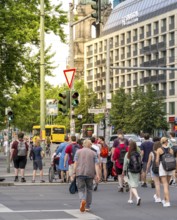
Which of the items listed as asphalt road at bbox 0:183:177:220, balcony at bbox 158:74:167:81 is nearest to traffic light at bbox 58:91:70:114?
asphalt road at bbox 0:183:177:220

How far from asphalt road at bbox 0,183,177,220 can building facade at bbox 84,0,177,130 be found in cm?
7919

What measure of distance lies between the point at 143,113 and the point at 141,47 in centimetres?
2457

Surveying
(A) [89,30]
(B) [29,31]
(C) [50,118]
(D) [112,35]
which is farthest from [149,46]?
(B) [29,31]

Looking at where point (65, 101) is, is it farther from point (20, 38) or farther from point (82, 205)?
point (20, 38)

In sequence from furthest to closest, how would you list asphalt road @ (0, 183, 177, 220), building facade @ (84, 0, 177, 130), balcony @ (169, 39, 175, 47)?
1. building facade @ (84, 0, 177, 130)
2. balcony @ (169, 39, 175, 47)
3. asphalt road @ (0, 183, 177, 220)

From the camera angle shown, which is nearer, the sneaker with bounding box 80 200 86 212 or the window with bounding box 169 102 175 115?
the sneaker with bounding box 80 200 86 212

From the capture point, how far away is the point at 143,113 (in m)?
96.2

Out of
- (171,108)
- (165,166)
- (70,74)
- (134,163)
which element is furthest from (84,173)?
(171,108)

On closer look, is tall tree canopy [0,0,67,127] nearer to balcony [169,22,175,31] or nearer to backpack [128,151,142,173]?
backpack [128,151,142,173]

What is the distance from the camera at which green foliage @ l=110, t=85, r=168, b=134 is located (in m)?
96.4

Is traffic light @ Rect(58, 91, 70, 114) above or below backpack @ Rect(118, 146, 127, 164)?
above

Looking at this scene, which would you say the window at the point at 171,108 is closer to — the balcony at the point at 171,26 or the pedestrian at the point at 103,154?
the balcony at the point at 171,26

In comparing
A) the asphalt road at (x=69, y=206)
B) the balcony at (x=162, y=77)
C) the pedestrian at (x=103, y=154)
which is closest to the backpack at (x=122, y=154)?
the asphalt road at (x=69, y=206)

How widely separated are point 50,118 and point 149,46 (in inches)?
1237
